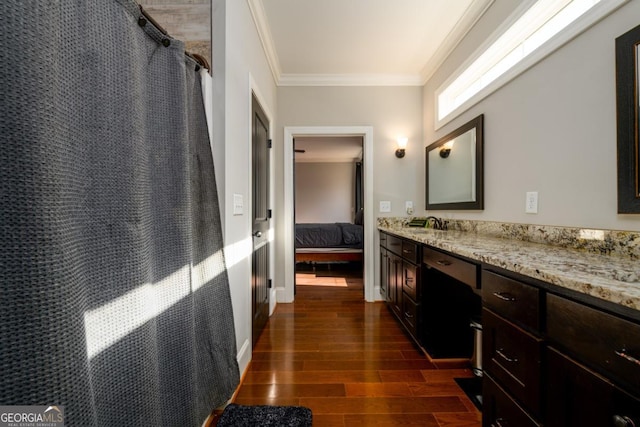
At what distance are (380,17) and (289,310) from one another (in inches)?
118

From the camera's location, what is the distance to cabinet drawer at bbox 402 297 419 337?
2.10m

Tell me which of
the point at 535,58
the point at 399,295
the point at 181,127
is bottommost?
the point at 399,295

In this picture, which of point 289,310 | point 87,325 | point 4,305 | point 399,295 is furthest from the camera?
point 289,310

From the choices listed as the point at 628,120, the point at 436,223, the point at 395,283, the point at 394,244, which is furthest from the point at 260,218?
the point at 628,120

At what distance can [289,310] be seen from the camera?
9.98 ft

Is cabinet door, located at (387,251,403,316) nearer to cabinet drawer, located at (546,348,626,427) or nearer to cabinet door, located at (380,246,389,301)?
cabinet door, located at (380,246,389,301)

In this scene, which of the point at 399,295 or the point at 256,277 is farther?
the point at 399,295

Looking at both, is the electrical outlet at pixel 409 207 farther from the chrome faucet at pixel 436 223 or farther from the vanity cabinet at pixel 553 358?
the vanity cabinet at pixel 553 358

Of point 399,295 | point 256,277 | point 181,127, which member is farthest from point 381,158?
point 181,127

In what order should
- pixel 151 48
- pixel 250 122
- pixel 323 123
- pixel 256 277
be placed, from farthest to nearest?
pixel 323 123 < pixel 256 277 < pixel 250 122 < pixel 151 48

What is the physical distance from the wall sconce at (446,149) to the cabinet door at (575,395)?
222 cm

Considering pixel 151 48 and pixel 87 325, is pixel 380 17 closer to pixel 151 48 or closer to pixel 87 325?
pixel 151 48

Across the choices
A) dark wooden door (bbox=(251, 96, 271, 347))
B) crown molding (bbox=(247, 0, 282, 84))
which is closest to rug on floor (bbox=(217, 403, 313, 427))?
dark wooden door (bbox=(251, 96, 271, 347))

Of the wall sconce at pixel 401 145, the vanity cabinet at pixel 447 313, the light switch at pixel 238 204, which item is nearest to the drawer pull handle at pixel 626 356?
the vanity cabinet at pixel 447 313
